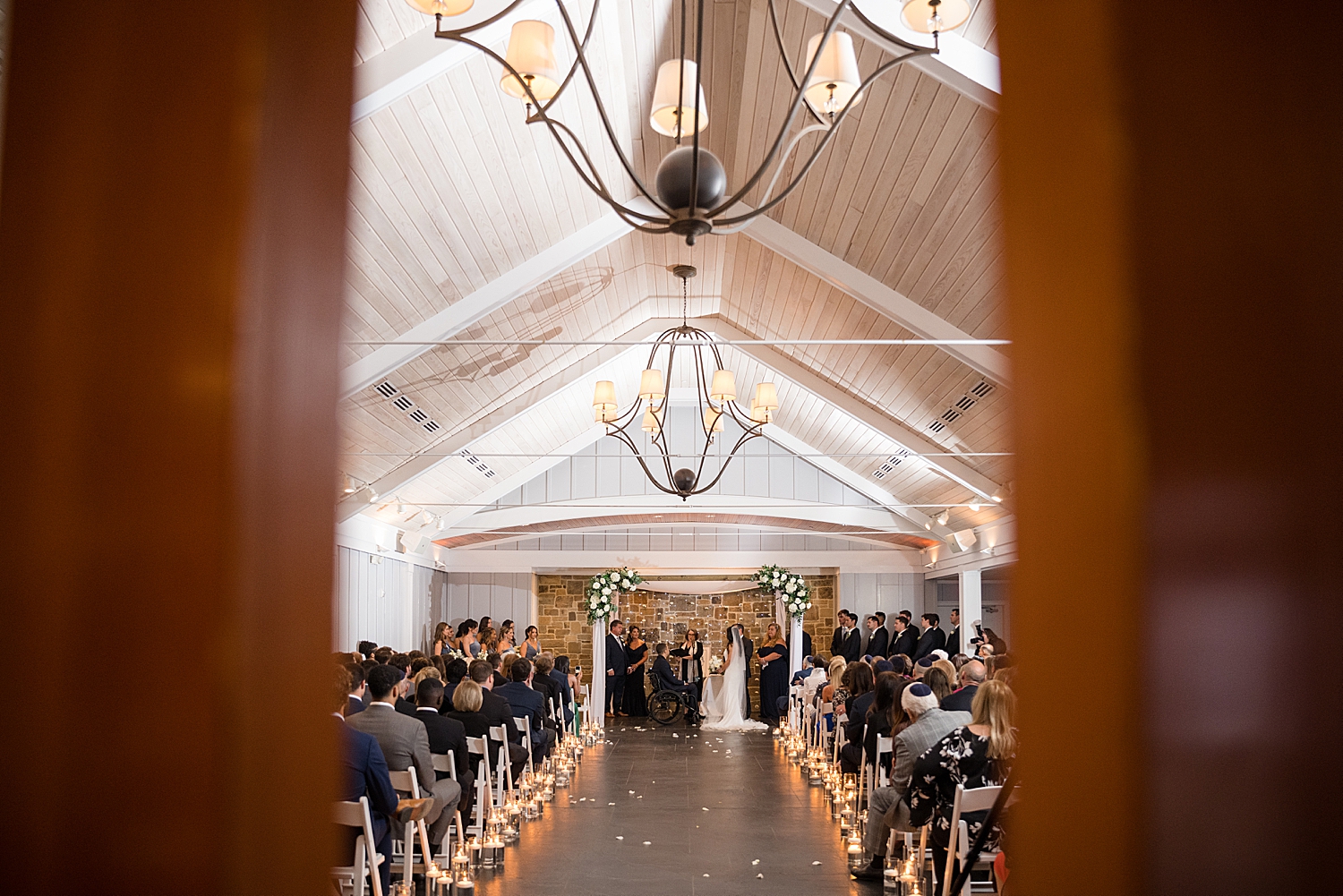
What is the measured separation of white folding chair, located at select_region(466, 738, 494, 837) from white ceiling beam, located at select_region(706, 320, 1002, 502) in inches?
226

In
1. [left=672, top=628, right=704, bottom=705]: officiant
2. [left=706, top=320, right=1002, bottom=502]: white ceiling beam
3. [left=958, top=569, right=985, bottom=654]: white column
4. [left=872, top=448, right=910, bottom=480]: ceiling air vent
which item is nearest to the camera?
[left=706, top=320, right=1002, bottom=502]: white ceiling beam

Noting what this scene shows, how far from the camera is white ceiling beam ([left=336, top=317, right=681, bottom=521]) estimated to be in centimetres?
1133

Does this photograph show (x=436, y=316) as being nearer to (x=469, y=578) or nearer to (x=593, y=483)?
(x=593, y=483)

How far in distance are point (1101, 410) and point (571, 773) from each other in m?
9.75

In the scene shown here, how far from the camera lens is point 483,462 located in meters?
13.6

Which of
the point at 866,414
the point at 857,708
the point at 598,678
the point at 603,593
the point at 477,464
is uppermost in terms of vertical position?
the point at 866,414

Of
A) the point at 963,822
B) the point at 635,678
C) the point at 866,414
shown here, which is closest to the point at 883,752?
the point at 963,822

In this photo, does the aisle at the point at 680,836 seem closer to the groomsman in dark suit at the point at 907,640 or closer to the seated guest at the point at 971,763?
the seated guest at the point at 971,763

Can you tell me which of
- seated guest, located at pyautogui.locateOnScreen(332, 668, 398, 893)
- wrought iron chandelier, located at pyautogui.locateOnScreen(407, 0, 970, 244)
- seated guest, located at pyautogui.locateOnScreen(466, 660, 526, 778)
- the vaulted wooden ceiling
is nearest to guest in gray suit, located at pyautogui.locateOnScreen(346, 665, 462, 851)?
seated guest, located at pyautogui.locateOnScreen(332, 668, 398, 893)

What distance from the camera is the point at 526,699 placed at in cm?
777

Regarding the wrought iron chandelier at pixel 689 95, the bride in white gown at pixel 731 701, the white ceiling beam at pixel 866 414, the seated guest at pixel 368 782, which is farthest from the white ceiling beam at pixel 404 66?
the bride in white gown at pixel 731 701

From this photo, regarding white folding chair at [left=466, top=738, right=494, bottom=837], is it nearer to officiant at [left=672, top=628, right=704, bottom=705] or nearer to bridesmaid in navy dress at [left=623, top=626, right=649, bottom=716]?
officiant at [left=672, top=628, right=704, bottom=705]

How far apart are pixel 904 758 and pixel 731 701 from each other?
955 cm

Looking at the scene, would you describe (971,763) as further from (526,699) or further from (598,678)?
(598,678)
